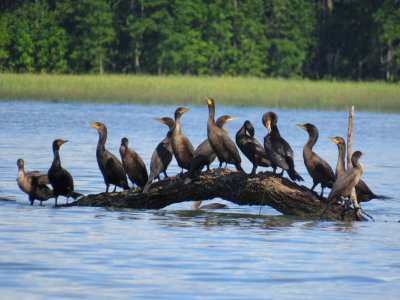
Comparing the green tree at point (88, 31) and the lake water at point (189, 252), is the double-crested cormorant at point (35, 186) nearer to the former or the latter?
the lake water at point (189, 252)

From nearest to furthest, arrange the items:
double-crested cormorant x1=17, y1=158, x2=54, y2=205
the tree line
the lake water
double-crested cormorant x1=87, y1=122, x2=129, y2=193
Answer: the lake water
double-crested cormorant x1=87, y1=122, x2=129, y2=193
double-crested cormorant x1=17, y1=158, x2=54, y2=205
the tree line

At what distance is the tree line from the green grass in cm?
2166

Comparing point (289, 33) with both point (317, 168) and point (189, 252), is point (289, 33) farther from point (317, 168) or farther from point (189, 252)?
point (189, 252)

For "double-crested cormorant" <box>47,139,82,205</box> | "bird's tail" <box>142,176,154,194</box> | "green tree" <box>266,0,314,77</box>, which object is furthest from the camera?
"green tree" <box>266,0,314,77</box>

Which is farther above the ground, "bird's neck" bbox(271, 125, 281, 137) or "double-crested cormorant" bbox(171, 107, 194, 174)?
"bird's neck" bbox(271, 125, 281, 137)

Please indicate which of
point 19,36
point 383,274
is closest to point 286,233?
point 383,274

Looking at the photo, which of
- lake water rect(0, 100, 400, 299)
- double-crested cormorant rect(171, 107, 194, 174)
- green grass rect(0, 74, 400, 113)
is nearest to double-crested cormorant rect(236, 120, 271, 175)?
double-crested cormorant rect(171, 107, 194, 174)

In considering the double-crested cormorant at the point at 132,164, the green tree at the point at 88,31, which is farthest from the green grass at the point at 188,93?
the double-crested cormorant at the point at 132,164

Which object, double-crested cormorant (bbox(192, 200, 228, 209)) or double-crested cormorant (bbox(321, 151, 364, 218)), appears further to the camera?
double-crested cormorant (bbox(192, 200, 228, 209))

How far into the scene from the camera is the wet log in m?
10.4

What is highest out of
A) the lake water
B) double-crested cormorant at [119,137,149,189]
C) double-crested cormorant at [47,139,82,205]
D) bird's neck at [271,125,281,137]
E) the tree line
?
the tree line

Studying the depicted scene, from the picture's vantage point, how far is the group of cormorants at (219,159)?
10.3m

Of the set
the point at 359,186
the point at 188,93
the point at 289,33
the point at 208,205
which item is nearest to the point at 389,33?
the point at 289,33

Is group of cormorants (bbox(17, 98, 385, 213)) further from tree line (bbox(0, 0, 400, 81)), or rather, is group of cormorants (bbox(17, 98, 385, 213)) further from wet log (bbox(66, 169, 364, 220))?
tree line (bbox(0, 0, 400, 81))
